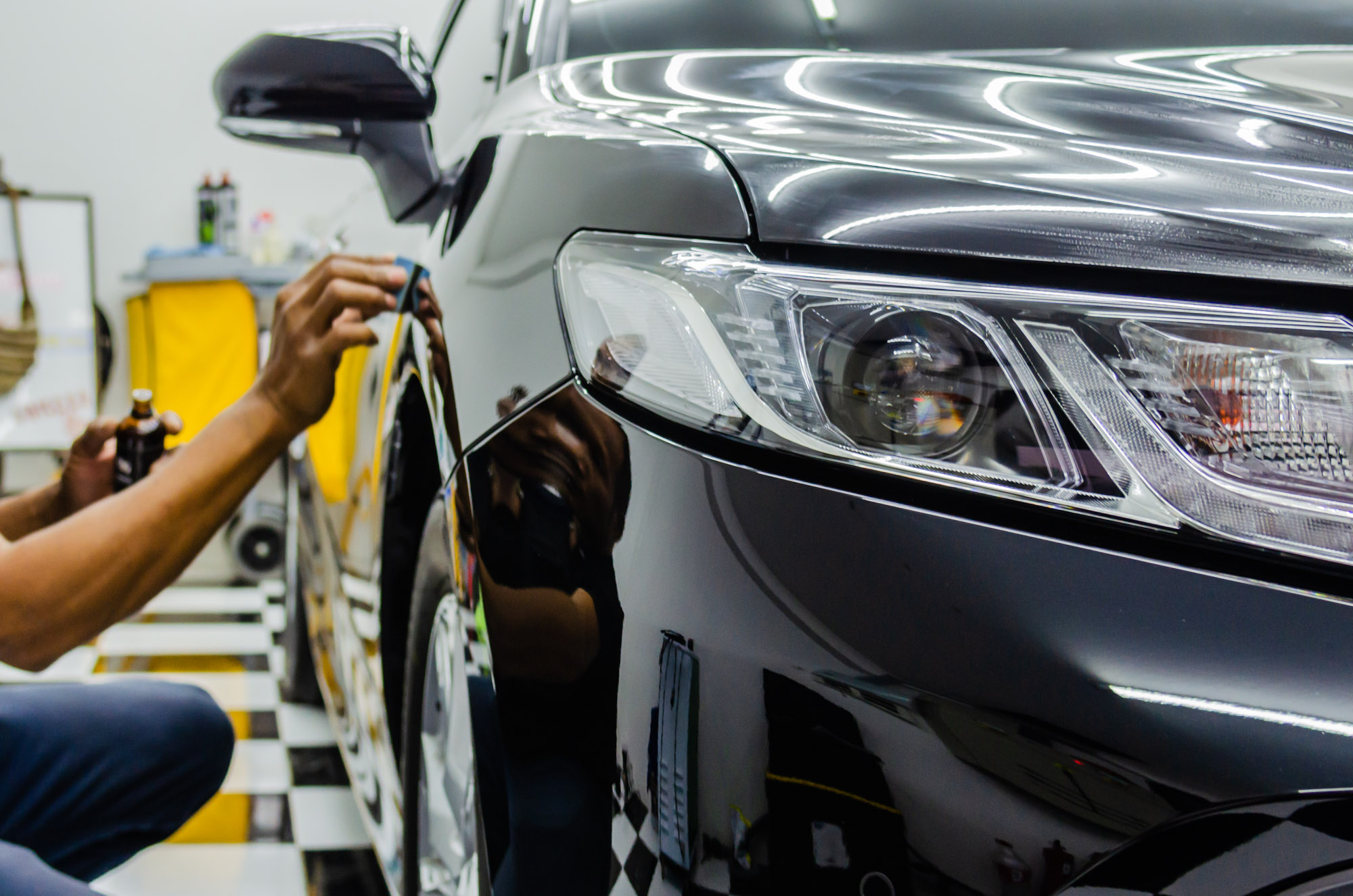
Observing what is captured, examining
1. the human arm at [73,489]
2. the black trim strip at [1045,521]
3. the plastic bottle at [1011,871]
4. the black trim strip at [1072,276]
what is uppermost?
the black trim strip at [1072,276]

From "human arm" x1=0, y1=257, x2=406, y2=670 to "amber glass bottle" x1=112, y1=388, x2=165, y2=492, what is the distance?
22 centimetres

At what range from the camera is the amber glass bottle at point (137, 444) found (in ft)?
3.99

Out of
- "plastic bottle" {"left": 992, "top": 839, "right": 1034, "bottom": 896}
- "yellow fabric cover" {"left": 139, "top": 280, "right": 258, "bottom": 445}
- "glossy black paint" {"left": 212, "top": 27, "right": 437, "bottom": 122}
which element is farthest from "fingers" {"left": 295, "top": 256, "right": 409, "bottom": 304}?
"yellow fabric cover" {"left": 139, "top": 280, "right": 258, "bottom": 445}

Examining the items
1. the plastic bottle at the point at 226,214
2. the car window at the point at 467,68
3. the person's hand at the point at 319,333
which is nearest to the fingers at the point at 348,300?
the person's hand at the point at 319,333

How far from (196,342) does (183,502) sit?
294 centimetres

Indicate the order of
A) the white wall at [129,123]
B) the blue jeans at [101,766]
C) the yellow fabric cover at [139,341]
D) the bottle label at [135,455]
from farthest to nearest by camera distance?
the white wall at [129,123]
the yellow fabric cover at [139,341]
the bottle label at [135,455]
the blue jeans at [101,766]

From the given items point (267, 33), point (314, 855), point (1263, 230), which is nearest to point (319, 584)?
point (314, 855)

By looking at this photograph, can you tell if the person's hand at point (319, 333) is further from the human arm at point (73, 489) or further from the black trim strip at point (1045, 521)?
the black trim strip at point (1045, 521)

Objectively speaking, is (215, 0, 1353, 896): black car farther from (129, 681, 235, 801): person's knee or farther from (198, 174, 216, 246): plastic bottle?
(198, 174, 216, 246): plastic bottle

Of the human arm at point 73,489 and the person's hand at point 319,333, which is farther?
the human arm at point 73,489

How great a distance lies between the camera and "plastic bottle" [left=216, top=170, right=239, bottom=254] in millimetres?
4031

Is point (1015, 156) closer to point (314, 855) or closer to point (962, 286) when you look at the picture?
point (962, 286)

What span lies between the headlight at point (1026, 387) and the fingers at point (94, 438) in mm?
964

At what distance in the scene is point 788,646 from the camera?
474 mm
